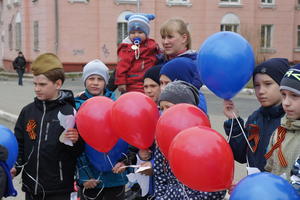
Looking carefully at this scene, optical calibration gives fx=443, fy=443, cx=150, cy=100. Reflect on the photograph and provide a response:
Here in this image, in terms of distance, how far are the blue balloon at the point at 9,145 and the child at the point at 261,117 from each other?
1563 mm

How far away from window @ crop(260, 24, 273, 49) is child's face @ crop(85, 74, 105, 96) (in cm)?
2775

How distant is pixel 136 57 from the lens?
15.0ft

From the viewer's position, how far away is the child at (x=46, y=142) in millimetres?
3518

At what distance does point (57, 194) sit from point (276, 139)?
1825mm

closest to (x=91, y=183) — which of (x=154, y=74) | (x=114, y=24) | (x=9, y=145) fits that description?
(x=9, y=145)

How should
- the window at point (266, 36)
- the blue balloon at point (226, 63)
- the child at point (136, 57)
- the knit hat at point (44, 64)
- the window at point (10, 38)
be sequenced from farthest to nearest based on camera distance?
1. the window at point (10, 38)
2. the window at point (266, 36)
3. the child at point (136, 57)
4. the knit hat at point (44, 64)
5. the blue balloon at point (226, 63)

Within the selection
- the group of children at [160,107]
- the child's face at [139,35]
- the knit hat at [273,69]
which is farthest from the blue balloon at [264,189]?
the child's face at [139,35]

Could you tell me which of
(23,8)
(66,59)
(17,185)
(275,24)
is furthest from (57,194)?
(275,24)

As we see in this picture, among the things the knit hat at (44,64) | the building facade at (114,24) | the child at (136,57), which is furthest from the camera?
the building facade at (114,24)

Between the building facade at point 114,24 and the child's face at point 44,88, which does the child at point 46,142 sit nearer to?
the child's face at point 44,88

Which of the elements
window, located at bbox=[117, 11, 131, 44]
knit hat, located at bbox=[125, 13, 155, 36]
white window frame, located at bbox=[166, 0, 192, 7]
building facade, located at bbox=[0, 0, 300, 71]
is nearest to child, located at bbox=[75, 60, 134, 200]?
knit hat, located at bbox=[125, 13, 155, 36]

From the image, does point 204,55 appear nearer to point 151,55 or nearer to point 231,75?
point 231,75

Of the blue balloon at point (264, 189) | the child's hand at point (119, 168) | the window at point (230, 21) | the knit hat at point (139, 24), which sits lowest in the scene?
the child's hand at point (119, 168)

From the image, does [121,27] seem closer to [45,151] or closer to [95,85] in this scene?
[95,85]
